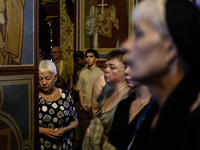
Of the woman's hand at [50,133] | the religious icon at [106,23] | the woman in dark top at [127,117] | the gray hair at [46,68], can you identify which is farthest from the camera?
the religious icon at [106,23]

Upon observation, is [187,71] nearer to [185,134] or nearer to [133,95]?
[185,134]

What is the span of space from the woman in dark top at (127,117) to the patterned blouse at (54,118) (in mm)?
1227

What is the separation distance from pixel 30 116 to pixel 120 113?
1.53 m

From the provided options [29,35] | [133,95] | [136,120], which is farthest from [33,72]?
[136,120]

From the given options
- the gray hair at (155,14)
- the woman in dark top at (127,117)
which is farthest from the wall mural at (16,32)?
the gray hair at (155,14)

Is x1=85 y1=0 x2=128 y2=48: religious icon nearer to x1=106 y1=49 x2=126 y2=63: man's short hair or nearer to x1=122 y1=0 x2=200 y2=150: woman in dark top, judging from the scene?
x1=106 y1=49 x2=126 y2=63: man's short hair

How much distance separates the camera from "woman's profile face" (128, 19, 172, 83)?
1.06 m

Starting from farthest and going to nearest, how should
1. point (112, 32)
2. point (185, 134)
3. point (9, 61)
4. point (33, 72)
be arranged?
point (112, 32) → point (33, 72) → point (9, 61) → point (185, 134)

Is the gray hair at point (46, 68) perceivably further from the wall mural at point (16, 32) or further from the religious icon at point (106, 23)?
the religious icon at point (106, 23)

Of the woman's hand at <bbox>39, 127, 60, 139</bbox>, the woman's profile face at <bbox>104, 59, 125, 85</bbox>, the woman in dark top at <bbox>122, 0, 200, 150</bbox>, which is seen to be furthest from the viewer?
the woman's hand at <bbox>39, 127, 60, 139</bbox>

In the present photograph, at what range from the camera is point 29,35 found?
359 cm

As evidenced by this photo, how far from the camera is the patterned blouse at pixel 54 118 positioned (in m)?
3.58

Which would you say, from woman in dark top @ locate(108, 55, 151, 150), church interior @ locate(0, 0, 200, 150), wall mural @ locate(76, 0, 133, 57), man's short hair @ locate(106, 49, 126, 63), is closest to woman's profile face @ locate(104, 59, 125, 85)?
man's short hair @ locate(106, 49, 126, 63)

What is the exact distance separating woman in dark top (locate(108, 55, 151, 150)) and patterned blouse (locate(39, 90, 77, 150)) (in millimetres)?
1227
